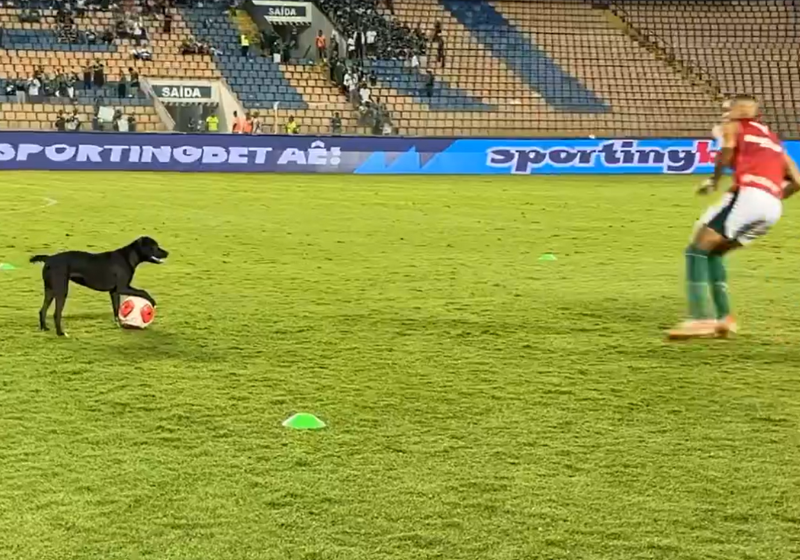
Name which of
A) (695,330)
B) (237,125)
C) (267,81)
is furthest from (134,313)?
(267,81)

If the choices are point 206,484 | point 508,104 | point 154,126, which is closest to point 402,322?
point 206,484

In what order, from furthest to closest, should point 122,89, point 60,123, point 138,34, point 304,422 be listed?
point 138,34 < point 122,89 < point 60,123 < point 304,422

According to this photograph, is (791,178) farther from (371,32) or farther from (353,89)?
(371,32)

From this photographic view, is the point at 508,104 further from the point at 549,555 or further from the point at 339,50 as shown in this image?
the point at 549,555

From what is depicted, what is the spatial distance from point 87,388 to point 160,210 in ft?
36.9

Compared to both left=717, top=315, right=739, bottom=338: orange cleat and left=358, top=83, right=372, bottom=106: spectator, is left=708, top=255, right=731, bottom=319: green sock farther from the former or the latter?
left=358, top=83, right=372, bottom=106: spectator

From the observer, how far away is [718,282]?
26.1ft

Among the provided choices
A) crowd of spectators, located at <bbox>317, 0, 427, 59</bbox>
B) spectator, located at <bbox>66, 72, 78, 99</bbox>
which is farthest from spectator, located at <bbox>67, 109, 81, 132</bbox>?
crowd of spectators, located at <bbox>317, 0, 427, 59</bbox>

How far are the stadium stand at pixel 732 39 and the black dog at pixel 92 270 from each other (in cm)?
3419

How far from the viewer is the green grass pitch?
13.1 feet

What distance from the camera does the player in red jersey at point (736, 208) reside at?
24.9 feet

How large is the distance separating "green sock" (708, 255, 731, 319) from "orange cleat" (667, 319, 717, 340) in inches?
5.1

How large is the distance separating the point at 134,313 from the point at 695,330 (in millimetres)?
4034

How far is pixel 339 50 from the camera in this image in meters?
38.9
